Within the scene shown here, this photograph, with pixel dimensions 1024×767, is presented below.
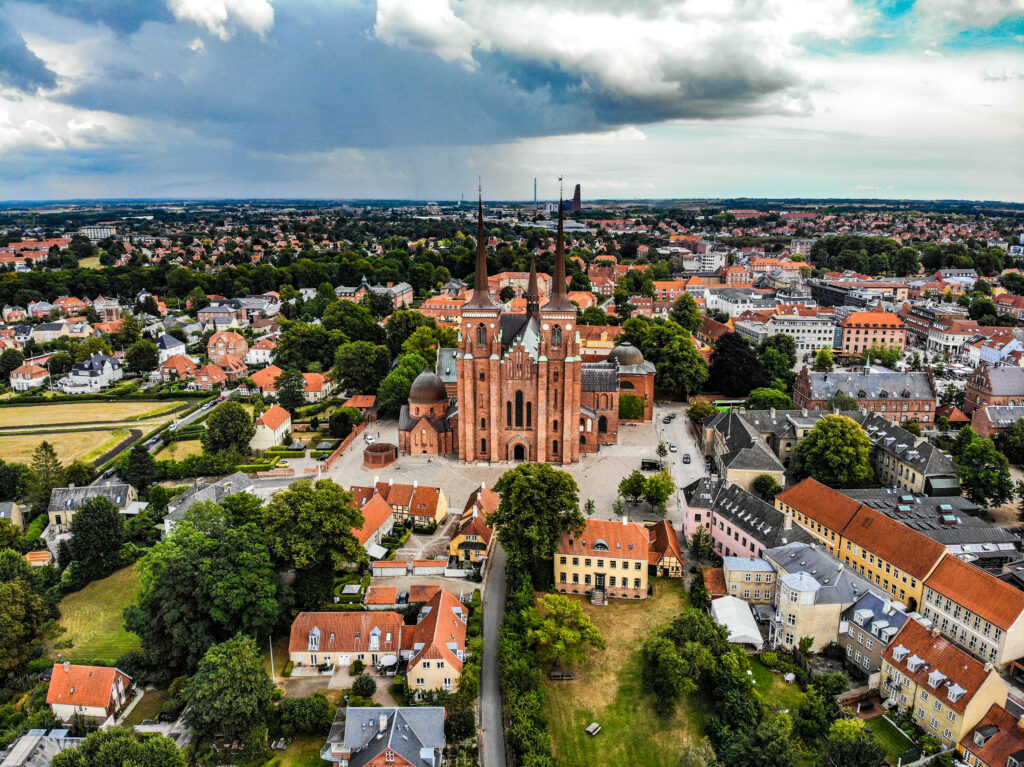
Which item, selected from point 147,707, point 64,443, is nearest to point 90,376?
point 64,443

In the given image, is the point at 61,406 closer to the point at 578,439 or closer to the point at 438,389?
the point at 438,389

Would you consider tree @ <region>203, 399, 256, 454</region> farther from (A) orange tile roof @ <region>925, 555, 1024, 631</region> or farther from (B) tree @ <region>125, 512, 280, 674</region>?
(A) orange tile roof @ <region>925, 555, 1024, 631</region>

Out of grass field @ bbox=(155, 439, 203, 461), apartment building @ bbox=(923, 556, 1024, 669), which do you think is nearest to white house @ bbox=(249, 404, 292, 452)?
grass field @ bbox=(155, 439, 203, 461)

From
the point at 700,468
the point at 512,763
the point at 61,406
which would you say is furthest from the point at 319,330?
the point at 512,763

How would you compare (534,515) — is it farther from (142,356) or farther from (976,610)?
(142,356)

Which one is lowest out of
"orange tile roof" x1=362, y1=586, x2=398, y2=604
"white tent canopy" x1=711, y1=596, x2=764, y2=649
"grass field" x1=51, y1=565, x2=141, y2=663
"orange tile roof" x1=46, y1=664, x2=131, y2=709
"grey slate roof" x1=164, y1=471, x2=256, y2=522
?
"grass field" x1=51, y1=565, x2=141, y2=663
